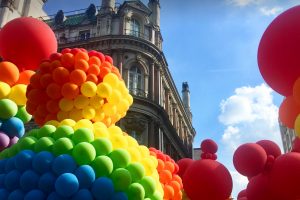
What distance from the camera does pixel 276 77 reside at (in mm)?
4582

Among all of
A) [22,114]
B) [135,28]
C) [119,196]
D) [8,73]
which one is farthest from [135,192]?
[135,28]

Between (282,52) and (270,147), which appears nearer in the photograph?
(282,52)

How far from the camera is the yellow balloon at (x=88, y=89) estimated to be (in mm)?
5448

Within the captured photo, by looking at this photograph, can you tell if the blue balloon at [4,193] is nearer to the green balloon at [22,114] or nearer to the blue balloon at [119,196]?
the blue balloon at [119,196]

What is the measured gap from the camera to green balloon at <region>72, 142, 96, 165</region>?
174 inches

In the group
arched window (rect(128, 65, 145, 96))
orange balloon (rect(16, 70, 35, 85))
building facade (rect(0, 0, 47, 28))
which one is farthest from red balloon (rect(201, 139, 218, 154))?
building facade (rect(0, 0, 47, 28))

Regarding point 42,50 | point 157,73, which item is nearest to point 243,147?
point 42,50

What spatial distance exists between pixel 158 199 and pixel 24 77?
3143 mm

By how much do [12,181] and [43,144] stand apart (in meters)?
0.53

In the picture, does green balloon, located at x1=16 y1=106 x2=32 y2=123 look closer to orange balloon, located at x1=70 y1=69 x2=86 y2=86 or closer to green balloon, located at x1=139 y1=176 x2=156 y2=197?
orange balloon, located at x1=70 y1=69 x2=86 y2=86

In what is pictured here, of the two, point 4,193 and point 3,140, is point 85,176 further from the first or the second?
point 3,140

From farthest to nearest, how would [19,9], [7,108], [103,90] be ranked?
[19,9], [7,108], [103,90]

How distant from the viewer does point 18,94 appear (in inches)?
243

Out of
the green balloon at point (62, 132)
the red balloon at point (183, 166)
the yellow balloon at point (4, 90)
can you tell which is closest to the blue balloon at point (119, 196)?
the green balloon at point (62, 132)
